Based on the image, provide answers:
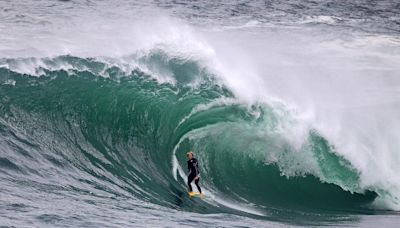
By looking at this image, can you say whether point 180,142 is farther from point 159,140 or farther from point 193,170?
point 193,170

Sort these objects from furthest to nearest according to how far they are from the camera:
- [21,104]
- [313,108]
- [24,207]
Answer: [313,108] < [21,104] < [24,207]

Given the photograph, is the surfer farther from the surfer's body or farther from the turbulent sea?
the turbulent sea

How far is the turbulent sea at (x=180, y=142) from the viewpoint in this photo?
13.9 metres

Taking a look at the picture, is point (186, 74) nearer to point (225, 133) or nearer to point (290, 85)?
point (225, 133)

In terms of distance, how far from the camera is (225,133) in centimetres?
1866

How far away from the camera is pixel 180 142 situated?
18141mm

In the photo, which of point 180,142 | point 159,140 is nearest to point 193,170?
point 180,142

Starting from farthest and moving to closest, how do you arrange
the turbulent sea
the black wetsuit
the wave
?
the wave < the black wetsuit < the turbulent sea

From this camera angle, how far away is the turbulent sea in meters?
13.9

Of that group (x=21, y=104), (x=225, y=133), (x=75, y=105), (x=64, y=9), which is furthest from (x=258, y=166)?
(x=64, y=9)

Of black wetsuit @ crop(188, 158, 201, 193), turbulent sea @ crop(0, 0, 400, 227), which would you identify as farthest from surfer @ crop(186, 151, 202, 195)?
turbulent sea @ crop(0, 0, 400, 227)

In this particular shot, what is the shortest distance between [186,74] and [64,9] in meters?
18.3

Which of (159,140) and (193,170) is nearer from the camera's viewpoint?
(193,170)

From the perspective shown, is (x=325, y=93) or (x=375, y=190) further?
(x=325, y=93)
